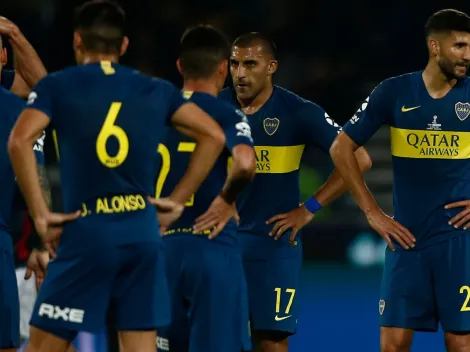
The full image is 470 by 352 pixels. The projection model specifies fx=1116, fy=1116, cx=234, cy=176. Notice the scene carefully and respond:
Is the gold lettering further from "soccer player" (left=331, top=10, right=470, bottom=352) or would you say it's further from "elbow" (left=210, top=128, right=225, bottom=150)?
"soccer player" (left=331, top=10, right=470, bottom=352)

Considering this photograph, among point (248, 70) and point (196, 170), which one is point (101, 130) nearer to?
point (196, 170)

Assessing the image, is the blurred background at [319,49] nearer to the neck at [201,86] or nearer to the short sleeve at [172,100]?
the neck at [201,86]

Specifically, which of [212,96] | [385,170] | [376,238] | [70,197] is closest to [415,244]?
[212,96]

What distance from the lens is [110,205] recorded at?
4934 millimetres

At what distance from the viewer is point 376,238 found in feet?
41.9

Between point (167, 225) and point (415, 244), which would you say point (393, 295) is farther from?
point (167, 225)

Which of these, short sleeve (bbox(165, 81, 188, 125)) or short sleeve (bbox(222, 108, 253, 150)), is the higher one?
short sleeve (bbox(165, 81, 188, 125))

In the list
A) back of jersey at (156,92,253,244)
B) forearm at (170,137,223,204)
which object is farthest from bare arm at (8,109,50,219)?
back of jersey at (156,92,253,244)

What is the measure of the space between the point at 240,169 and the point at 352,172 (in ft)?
3.77

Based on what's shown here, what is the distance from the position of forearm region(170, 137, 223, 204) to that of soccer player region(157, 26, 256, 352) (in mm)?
330

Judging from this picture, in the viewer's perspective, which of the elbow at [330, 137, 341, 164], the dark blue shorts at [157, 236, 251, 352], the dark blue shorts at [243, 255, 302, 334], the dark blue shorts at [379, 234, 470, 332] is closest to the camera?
the dark blue shorts at [157, 236, 251, 352]

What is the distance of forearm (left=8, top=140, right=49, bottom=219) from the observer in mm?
4770

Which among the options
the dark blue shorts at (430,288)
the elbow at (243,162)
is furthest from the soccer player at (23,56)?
the dark blue shorts at (430,288)

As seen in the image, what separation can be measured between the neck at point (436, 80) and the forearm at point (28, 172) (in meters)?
2.62
